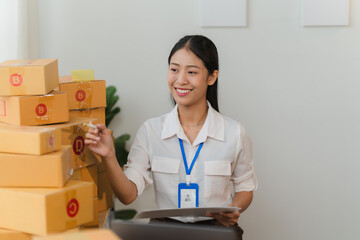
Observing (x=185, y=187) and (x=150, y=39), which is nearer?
(x=185, y=187)

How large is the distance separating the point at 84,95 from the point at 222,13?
1344 mm

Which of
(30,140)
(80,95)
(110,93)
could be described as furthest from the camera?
(110,93)

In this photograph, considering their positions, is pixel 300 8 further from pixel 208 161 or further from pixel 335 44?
pixel 208 161

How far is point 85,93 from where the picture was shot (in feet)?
6.01

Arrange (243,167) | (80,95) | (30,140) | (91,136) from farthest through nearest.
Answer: (243,167)
(80,95)
(91,136)
(30,140)

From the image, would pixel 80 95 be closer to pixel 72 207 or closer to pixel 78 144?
pixel 78 144

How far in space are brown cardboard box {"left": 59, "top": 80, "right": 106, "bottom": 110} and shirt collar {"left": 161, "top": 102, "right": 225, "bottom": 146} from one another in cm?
35

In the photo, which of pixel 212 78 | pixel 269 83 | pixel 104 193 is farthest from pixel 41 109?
pixel 269 83

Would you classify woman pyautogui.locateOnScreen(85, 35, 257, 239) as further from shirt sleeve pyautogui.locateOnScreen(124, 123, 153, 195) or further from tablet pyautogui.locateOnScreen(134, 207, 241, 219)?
tablet pyautogui.locateOnScreen(134, 207, 241, 219)

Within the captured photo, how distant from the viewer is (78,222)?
1.47 meters

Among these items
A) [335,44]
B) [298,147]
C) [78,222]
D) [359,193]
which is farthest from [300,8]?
[78,222]

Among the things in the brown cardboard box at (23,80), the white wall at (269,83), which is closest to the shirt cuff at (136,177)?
the brown cardboard box at (23,80)

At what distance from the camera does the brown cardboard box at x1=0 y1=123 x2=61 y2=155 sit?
4.58 feet

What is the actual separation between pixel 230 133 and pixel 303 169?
1115mm
